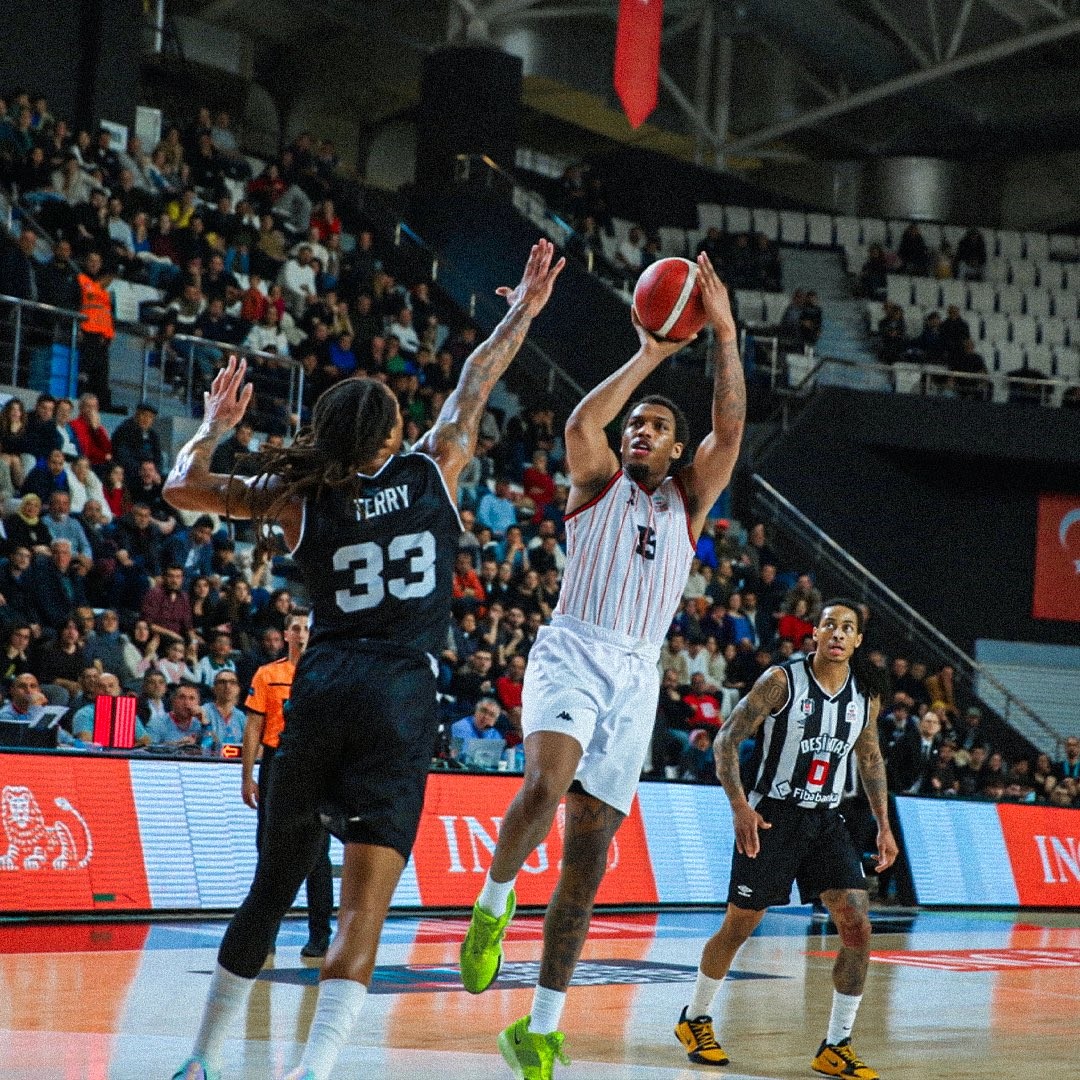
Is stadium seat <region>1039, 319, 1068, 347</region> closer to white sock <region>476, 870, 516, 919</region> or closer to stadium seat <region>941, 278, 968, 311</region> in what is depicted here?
stadium seat <region>941, 278, 968, 311</region>

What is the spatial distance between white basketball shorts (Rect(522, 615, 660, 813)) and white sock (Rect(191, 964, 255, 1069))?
1795mm

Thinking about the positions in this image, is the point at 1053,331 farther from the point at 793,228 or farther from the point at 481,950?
the point at 481,950

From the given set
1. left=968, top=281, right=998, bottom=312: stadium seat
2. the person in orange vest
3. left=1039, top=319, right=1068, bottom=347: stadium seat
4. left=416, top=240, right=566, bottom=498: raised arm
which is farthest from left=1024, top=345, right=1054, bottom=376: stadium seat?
left=416, top=240, right=566, bottom=498: raised arm

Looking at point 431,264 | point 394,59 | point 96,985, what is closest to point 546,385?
point 431,264

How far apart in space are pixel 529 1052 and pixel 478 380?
241cm

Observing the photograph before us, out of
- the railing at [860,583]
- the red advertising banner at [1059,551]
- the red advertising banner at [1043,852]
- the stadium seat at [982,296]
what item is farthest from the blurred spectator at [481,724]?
the stadium seat at [982,296]

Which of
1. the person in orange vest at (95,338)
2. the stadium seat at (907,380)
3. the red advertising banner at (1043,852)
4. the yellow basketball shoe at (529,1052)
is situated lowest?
the red advertising banner at (1043,852)

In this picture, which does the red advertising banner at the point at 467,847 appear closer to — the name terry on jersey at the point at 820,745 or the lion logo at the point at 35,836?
the lion logo at the point at 35,836

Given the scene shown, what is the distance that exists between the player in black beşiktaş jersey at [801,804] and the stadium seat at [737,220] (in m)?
25.0

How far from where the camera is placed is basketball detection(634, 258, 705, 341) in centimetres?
664

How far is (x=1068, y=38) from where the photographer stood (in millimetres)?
33312

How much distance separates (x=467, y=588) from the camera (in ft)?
61.9

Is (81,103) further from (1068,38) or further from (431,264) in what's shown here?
(1068,38)

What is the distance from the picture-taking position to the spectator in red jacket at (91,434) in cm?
1689
